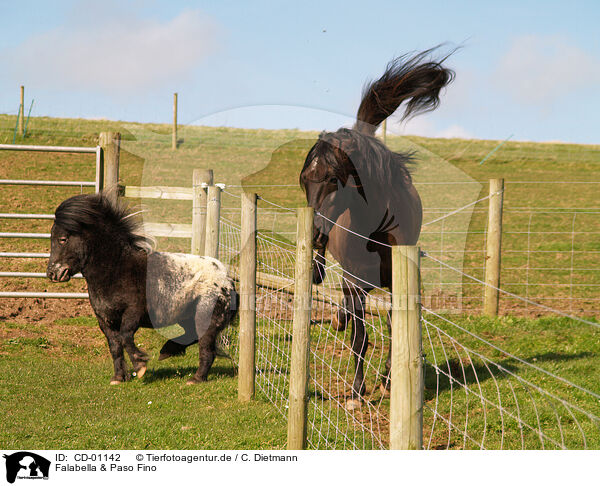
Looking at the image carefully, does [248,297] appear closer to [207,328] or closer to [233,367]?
[207,328]

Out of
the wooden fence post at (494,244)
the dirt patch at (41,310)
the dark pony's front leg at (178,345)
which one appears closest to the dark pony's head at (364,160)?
the dark pony's front leg at (178,345)

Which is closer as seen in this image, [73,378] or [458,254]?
[73,378]

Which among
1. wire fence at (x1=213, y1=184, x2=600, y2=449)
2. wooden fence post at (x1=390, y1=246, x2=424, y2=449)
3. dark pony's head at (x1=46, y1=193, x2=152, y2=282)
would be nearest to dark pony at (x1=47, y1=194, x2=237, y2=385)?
dark pony's head at (x1=46, y1=193, x2=152, y2=282)

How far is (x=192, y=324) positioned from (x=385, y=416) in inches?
84.5

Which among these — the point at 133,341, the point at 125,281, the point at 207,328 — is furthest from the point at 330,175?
the point at 133,341

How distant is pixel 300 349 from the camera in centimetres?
347

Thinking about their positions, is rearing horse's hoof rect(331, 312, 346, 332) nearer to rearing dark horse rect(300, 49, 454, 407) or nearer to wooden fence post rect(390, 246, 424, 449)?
rearing dark horse rect(300, 49, 454, 407)

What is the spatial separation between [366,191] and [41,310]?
549cm

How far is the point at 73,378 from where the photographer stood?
5.46 metres

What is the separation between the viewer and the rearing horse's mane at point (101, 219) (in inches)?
208

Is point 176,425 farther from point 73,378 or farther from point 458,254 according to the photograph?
point 458,254
